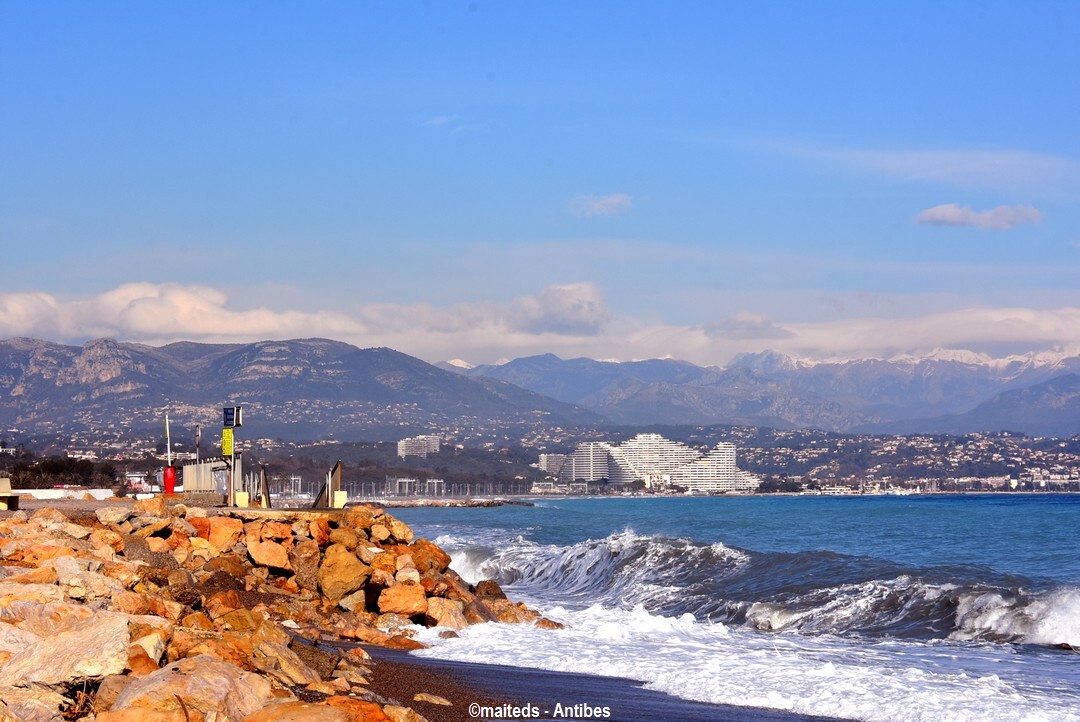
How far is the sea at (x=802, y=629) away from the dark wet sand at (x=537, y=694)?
1.87 ft

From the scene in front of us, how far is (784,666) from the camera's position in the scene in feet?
54.8

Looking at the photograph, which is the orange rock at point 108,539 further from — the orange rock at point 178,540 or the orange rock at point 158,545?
the orange rock at point 178,540

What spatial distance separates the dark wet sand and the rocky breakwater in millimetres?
400

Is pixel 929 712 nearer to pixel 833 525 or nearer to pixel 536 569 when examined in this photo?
pixel 536 569

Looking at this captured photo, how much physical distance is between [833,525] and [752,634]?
170ft

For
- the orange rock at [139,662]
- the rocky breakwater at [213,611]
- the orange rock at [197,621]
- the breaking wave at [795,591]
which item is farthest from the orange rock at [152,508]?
the orange rock at [139,662]

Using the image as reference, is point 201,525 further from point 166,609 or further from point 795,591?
point 795,591

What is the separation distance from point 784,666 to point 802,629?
253 inches

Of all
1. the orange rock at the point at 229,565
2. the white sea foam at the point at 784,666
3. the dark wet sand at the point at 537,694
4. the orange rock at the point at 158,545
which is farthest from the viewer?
the orange rock at the point at 158,545

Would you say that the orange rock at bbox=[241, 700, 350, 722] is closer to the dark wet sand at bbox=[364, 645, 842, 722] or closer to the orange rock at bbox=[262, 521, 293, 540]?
the dark wet sand at bbox=[364, 645, 842, 722]

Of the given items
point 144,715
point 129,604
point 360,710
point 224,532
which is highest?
point 224,532

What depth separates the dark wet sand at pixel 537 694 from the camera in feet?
42.9

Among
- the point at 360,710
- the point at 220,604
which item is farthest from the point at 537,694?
the point at 220,604

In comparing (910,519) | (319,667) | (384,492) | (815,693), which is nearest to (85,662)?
(319,667)
